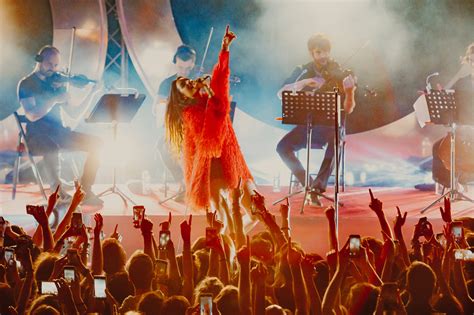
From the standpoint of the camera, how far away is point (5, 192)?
7.45 m

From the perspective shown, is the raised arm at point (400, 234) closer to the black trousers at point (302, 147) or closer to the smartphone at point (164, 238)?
the smartphone at point (164, 238)

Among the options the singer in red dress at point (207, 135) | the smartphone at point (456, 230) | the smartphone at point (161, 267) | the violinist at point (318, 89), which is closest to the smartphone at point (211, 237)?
the smartphone at point (161, 267)

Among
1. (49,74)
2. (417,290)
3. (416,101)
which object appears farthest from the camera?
(416,101)

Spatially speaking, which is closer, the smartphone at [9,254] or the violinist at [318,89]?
the smartphone at [9,254]

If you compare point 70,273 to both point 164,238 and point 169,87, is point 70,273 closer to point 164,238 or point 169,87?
point 164,238

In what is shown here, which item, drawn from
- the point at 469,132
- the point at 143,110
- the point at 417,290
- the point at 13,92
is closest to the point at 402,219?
the point at 417,290

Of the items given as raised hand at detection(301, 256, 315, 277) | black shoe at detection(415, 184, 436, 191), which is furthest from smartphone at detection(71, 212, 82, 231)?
black shoe at detection(415, 184, 436, 191)

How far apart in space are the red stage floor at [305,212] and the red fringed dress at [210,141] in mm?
643

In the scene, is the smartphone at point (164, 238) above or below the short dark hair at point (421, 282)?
above

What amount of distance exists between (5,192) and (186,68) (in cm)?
244

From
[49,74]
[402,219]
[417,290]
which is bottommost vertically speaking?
[417,290]

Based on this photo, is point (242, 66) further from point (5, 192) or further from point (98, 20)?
point (5, 192)

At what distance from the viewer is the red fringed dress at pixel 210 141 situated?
17.4 ft

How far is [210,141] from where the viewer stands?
532 centimetres
